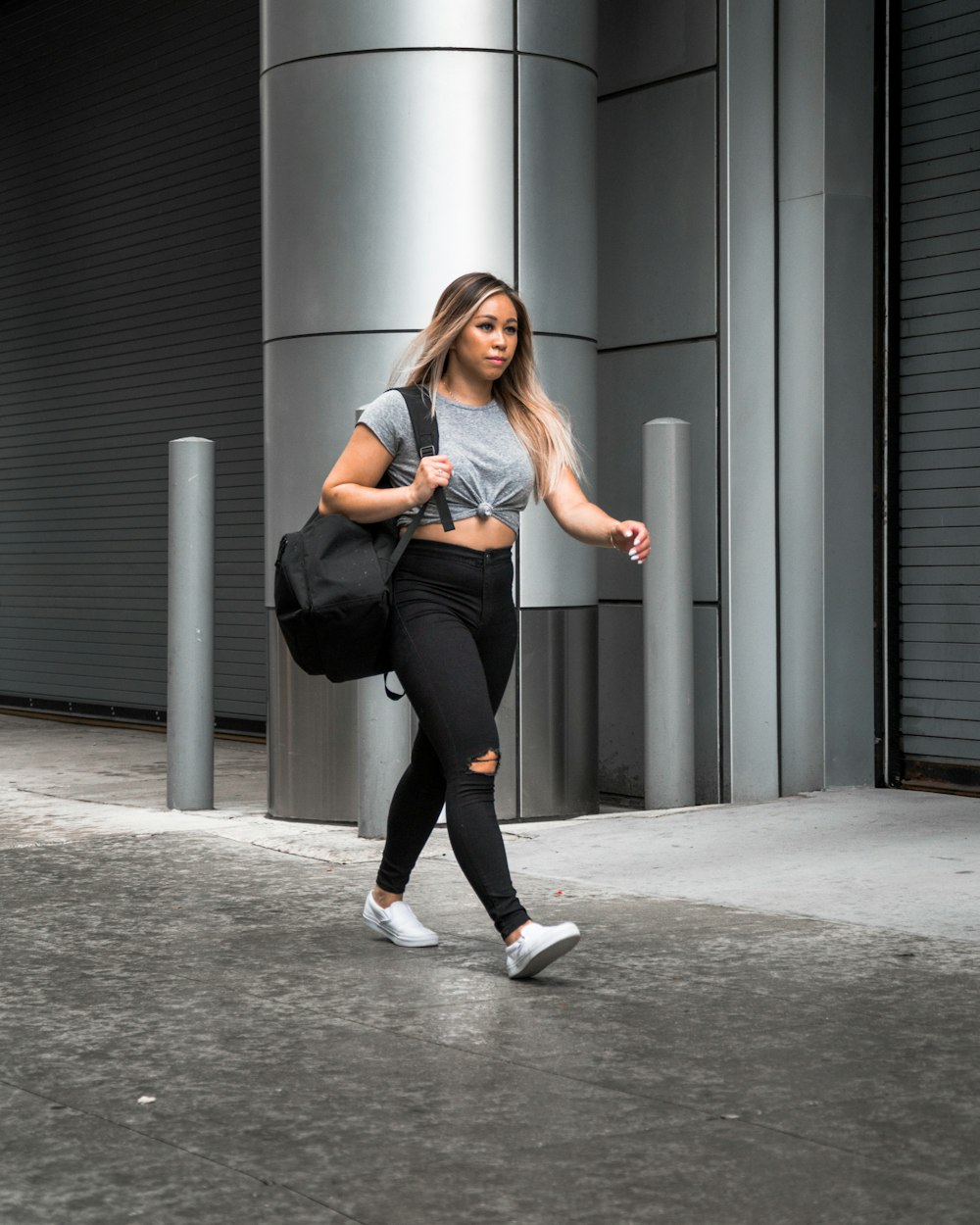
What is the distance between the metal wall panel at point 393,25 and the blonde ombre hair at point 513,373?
2996 millimetres

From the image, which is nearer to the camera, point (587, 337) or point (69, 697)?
point (587, 337)

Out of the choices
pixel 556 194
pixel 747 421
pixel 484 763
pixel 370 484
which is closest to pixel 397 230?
pixel 556 194

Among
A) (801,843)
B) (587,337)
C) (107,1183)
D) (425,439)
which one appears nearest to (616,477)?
(587,337)

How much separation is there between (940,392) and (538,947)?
4722 millimetres

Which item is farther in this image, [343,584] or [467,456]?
[467,456]

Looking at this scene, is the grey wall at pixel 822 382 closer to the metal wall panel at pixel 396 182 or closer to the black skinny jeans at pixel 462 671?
the metal wall panel at pixel 396 182

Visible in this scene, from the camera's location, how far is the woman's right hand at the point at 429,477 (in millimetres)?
4473

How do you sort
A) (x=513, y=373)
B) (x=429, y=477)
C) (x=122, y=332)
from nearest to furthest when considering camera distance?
(x=429, y=477) → (x=513, y=373) → (x=122, y=332)

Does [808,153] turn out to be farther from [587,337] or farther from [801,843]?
[801,843]

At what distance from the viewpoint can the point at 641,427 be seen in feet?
28.6

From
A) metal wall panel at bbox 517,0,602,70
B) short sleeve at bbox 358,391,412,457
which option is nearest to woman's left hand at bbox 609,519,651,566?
short sleeve at bbox 358,391,412,457

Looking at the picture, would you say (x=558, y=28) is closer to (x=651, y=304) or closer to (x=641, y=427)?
(x=651, y=304)

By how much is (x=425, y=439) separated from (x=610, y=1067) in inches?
68.0

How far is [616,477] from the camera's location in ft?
28.8
